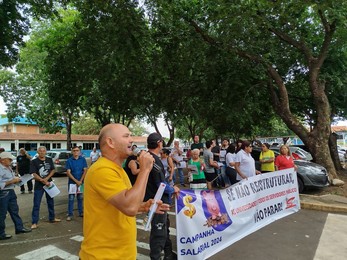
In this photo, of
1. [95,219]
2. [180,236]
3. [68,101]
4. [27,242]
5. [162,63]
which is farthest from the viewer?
[68,101]

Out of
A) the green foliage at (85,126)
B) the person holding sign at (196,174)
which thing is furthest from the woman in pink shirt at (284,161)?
the green foliage at (85,126)

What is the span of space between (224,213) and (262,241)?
113 centimetres

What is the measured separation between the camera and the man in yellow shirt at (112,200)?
6.21 feet

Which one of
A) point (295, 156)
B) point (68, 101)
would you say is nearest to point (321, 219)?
point (295, 156)

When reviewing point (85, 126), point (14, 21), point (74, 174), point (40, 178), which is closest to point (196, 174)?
point (74, 174)

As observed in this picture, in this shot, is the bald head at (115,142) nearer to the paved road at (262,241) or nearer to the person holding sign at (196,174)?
the paved road at (262,241)

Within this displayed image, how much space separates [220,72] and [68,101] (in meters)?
7.43

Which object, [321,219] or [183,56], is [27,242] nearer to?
[321,219]

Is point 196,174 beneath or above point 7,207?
above

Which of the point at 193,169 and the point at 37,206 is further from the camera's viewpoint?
the point at 193,169

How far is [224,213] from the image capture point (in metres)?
4.89

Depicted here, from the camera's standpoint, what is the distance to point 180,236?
4.18 m

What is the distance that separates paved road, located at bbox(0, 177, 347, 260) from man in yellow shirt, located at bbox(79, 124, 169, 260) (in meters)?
2.98

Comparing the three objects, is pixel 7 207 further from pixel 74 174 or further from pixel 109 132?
pixel 109 132
